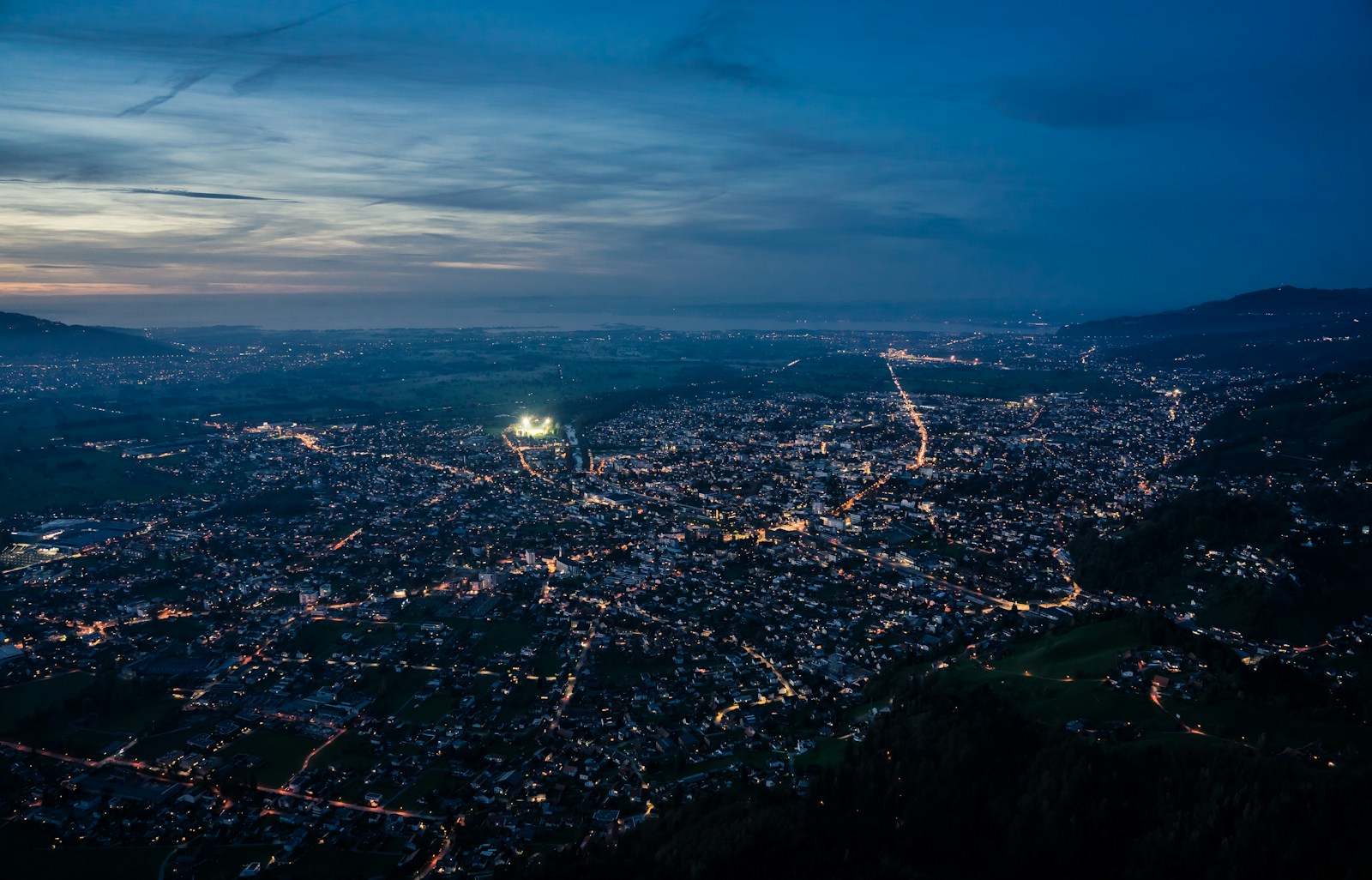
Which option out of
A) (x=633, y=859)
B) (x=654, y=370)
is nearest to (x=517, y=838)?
(x=633, y=859)

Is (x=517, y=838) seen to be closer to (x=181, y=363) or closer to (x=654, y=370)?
(x=654, y=370)

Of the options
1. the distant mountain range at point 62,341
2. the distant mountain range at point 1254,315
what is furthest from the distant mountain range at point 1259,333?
the distant mountain range at point 62,341

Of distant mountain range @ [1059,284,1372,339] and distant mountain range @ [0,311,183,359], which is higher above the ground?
distant mountain range @ [1059,284,1372,339]

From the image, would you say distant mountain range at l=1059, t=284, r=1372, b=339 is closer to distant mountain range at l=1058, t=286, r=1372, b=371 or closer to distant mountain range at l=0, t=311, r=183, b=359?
distant mountain range at l=1058, t=286, r=1372, b=371

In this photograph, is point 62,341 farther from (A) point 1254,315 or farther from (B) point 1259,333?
(A) point 1254,315

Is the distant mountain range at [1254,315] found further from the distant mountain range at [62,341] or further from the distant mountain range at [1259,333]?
the distant mountain range at [62,341]

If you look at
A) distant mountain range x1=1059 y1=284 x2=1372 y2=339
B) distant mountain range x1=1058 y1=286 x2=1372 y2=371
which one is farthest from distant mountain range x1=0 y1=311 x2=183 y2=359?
distant mountain range x1=1059 y1=284 x2=1372 y2=339

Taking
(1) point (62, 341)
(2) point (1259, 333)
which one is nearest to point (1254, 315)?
(2) point (1259, 333)
